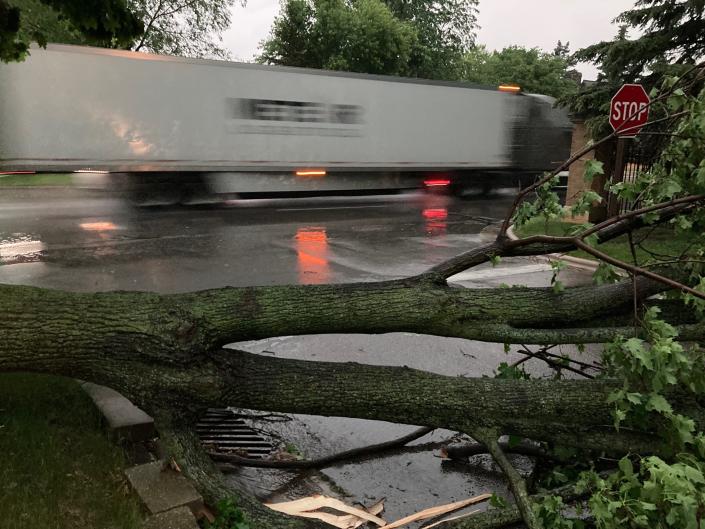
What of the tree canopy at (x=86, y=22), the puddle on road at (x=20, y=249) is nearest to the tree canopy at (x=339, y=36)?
the puddle on road at (x=20, y=249)

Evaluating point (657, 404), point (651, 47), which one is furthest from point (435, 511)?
point (651, 47)

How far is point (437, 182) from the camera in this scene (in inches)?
880

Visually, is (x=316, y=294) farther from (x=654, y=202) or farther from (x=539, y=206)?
(x=654, y=202)

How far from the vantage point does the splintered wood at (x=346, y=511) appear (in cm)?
368

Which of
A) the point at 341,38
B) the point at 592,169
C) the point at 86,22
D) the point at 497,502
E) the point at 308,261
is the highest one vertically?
the point at 341,38

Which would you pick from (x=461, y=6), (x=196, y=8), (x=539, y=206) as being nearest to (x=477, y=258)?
(x=539, y=206)

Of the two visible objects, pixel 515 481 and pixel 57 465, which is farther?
pixel 57 465

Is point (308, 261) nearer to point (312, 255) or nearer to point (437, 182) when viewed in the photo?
point (312, 255)

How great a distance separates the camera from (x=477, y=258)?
4148 mm

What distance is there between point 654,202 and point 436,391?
209 centimetres

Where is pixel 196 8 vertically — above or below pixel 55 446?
above

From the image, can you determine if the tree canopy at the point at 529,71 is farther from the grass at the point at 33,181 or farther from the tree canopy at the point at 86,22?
the tree canopy at the point at 86,22

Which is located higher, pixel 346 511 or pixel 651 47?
pixel 651 47

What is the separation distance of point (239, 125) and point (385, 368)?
45.9 feet
